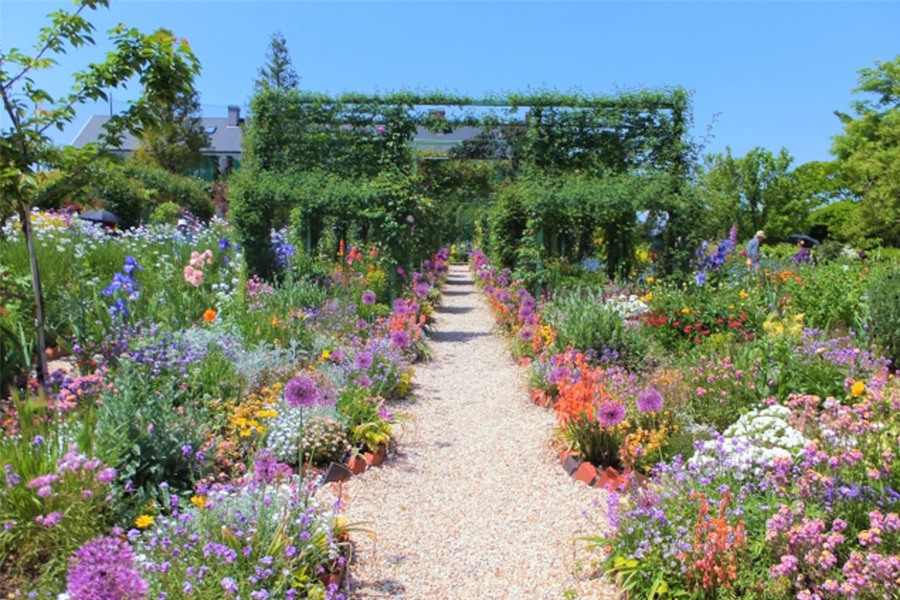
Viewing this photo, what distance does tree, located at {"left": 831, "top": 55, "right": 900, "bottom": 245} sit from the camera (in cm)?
2164

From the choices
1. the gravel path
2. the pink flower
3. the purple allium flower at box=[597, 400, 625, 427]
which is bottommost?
the gravel path

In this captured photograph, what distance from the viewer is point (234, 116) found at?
150 ft

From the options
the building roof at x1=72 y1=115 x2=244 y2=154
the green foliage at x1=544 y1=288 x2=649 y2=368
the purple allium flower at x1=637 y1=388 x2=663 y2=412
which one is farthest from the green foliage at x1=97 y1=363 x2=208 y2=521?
the building roof at x1=72 y1=115 x2=244 y2=154

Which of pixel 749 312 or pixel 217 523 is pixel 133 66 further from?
pixel 749 312

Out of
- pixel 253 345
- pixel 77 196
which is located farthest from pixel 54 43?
pixel 253 345

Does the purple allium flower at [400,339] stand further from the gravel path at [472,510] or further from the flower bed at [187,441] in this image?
the gravel path at [472,510]

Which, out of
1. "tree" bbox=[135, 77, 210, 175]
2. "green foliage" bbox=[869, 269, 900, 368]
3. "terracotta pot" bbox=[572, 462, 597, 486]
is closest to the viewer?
"terracotta pot" bbox=[572, 462, 597, 486]

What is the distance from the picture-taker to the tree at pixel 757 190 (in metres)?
24.1

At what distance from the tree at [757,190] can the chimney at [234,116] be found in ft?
110

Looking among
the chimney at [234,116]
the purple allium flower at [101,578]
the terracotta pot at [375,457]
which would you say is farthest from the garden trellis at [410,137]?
the chimney at [234,116]

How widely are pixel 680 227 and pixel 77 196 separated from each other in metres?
8.84

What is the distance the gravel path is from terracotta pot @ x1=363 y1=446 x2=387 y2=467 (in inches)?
2.5

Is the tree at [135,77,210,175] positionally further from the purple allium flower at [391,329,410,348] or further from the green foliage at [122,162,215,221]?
the purple allium flower at [391,329,410,348]

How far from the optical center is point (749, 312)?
6969 millimetres
